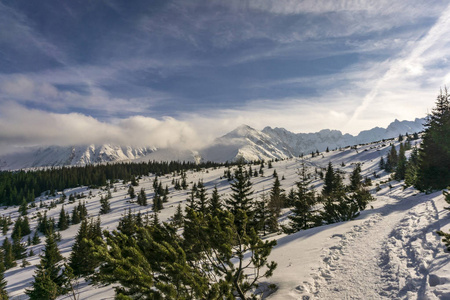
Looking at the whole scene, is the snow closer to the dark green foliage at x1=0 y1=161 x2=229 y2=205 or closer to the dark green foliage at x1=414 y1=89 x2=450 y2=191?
the dark green foliage at x1=414 y1=89 x2=450 y2=191

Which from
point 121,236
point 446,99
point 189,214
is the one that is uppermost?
point 446,99

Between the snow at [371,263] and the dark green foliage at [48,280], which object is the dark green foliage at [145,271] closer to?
the snow at [371,263]

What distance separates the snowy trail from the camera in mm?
5812

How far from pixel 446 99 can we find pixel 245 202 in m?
26.7

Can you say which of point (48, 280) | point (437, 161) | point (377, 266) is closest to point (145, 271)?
point (377, 266)

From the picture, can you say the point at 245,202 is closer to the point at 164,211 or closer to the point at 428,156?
the point at 428,156

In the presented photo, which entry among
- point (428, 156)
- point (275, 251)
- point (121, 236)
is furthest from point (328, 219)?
point (121, 236)

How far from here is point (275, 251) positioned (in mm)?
11469

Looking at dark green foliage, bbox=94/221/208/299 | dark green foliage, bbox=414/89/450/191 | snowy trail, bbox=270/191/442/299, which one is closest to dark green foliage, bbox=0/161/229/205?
dark green foliage, bbox=414/89/450/191

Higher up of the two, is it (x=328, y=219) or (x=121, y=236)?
(x=121, y=236)

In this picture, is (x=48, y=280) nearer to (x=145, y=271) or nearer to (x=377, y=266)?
(x=145, y=271)

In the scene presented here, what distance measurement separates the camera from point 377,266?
726cm

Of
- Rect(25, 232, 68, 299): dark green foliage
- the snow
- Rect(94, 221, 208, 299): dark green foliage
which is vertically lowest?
Rect(25, 232, 68, 299): dark green foliage

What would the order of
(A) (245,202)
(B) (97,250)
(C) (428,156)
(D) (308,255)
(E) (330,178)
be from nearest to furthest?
1. (B) (97,250)
2. (D) (308,255)
3. (C) (428,156)
4. (A) (245,202)
5. (E) (330,178)
